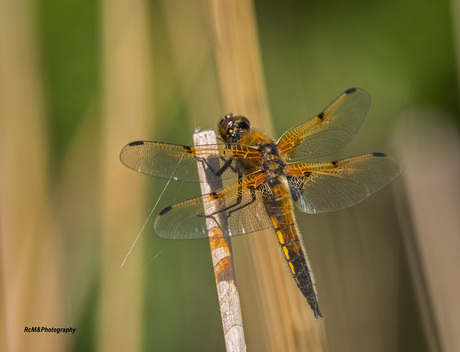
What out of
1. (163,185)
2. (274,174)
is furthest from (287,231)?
(163,185)

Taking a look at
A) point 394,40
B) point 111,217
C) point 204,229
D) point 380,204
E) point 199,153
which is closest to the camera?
point 204,229

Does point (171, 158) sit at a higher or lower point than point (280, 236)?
higher

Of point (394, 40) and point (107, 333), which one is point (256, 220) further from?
point (394, 40)

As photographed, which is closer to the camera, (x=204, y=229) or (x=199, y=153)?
(x=204, y=229)

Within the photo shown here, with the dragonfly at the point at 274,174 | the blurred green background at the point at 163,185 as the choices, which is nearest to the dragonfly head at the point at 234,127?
the dragonfly at the point at 274,174

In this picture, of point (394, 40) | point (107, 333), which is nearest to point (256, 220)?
point (107, 333)

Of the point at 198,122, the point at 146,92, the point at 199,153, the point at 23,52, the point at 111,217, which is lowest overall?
the point at 111,217

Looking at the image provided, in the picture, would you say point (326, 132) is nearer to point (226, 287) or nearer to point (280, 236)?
point (280, 236)
